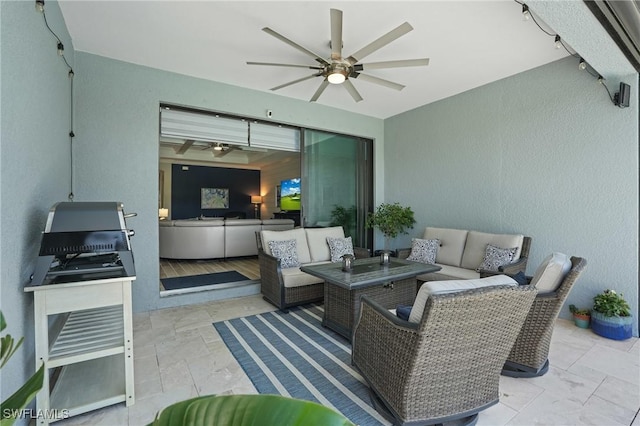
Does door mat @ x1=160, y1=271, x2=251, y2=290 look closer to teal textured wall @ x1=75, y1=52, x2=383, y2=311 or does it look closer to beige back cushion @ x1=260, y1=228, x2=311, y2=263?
teal textured wall @ x1=75, y1=52, x2=383, y2=311

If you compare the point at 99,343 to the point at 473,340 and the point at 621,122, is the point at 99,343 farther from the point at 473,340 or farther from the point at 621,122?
the point at 621,122

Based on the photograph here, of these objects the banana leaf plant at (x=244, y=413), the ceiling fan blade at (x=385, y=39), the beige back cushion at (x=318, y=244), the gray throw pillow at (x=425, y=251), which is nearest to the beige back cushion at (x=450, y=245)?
the gray throw pillow at (x=425, y=251)

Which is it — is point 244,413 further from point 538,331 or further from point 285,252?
point 285,252

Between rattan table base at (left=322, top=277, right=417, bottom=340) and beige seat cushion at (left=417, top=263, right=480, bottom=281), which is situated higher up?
beige seat cushion at (left=417, top=263, right=480, bottom=281)

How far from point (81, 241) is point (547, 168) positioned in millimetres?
4549

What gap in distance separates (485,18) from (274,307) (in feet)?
12.2

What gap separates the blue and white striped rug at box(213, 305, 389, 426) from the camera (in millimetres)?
1896

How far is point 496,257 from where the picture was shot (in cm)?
341

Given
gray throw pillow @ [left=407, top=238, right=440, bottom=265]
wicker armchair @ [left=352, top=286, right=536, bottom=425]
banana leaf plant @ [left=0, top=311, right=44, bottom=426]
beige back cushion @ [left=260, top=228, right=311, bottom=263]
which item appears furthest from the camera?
gray throw pillow @ [left=407, top=238, right=440, bottom=265]

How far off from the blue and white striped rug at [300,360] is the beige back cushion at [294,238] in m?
0.87

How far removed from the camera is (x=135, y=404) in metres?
1.84

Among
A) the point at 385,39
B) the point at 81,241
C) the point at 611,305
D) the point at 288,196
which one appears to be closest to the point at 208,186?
the point at 288,196

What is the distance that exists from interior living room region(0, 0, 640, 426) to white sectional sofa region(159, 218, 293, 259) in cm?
245

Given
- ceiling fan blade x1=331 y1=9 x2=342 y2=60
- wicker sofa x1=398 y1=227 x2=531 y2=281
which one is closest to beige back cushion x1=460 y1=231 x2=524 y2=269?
wicker sofa x1=398 y1=227 x2=531 y2=281
